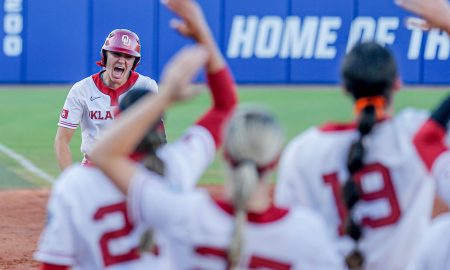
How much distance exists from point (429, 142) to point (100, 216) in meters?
1.14

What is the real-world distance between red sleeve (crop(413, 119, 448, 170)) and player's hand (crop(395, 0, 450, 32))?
353 mm

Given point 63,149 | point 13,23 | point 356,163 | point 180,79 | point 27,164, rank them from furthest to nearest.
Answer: point 13,23 < point 27,164 < point 63,149 < point 356,163 < point 180,79

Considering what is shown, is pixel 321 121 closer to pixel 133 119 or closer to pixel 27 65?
pixel 27 65

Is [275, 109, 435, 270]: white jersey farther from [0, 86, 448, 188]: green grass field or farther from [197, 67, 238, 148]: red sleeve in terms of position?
[0, 86, 448, 188]: green grass field

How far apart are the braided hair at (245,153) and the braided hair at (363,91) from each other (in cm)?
56

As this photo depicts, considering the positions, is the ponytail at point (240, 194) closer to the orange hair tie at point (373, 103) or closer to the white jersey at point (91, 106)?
the orange hair tie at point (373, 103)

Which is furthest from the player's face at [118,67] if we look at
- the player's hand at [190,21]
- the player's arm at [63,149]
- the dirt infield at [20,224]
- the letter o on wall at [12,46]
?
the letter o on wall at [12,46]

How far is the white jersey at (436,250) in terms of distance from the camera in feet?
11.3

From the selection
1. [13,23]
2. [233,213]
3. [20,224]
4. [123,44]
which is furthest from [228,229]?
[13,23]

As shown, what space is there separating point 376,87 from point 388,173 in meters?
0.29

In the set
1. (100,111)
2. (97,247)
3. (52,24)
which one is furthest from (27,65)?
(97,247)

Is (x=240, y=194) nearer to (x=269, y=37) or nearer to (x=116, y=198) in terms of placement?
(x=116, y=198)

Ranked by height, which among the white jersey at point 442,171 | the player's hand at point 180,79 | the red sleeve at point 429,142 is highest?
the player's hand at point 180,79

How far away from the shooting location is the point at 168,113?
1817 centimetres
